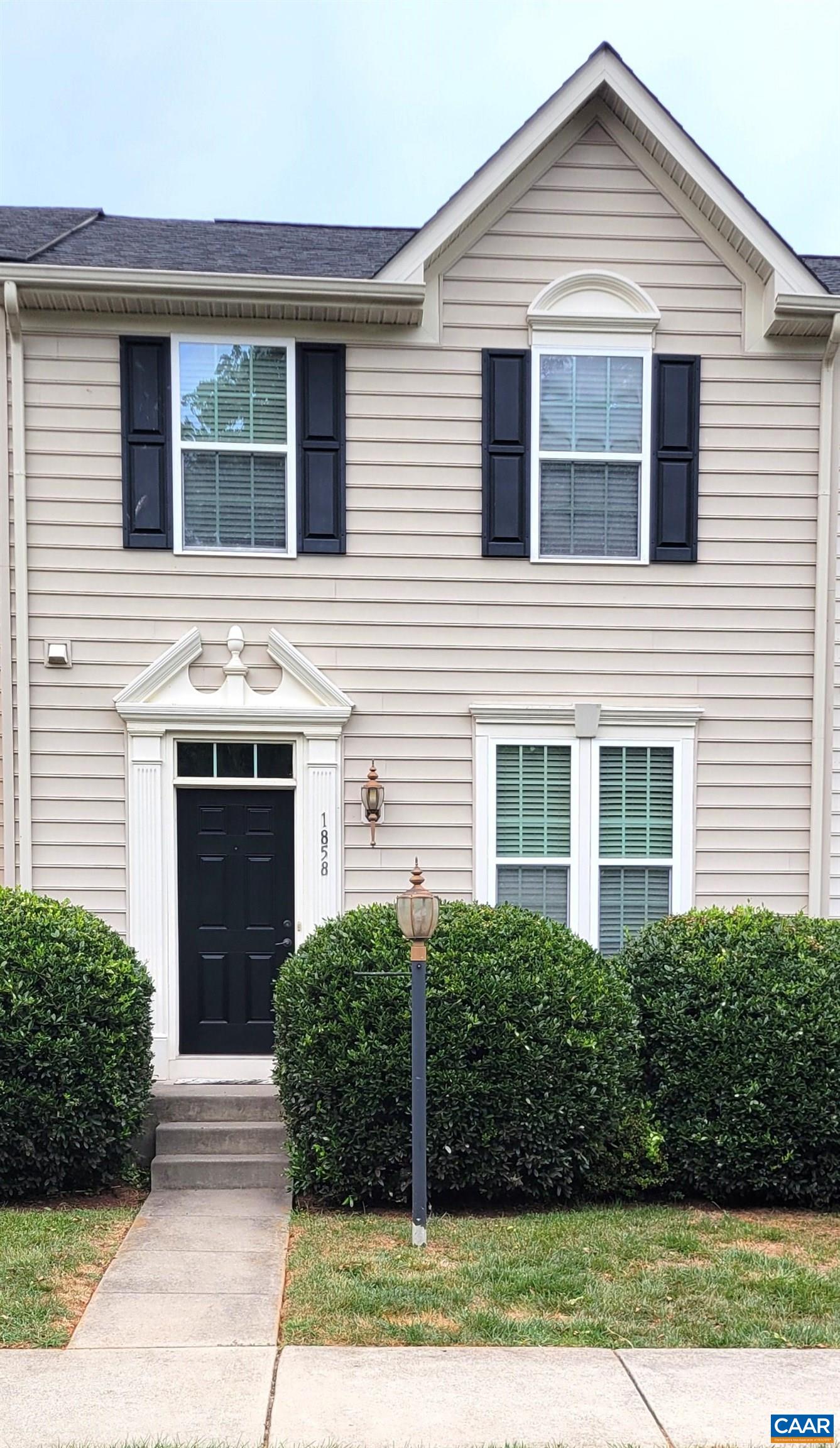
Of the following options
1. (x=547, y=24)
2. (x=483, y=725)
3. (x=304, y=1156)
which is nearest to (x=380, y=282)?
(x=483, y=725)

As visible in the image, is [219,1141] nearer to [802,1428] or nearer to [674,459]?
[802,1428]

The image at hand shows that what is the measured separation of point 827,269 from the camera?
29.9 feet

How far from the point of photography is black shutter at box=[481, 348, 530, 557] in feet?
25.0

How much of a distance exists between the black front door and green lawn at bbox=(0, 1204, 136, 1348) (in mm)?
1545

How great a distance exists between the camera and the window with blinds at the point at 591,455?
7707 mm

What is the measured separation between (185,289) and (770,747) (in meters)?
5.30

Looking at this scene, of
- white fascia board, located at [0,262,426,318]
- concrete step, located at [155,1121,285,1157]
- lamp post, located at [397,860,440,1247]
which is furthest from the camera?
white fascia board, located at [0,262,426,318]

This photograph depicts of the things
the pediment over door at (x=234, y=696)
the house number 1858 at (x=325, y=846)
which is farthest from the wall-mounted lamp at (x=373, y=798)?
the pediment over door at (x=234, y=696)

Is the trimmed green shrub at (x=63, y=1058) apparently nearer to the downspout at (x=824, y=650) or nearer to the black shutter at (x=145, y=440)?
the black shutter at (x=145, y=440)

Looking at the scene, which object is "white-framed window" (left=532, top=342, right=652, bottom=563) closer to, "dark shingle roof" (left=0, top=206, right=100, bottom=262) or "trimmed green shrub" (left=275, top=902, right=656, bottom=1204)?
"trimmed green shrub" (left=275, top=902, right=656, bottom=1204)

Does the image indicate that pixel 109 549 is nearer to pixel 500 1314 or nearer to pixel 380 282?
pixel 380 282

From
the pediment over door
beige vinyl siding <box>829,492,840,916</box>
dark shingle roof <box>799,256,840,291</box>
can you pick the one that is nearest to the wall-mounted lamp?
the pediment over door

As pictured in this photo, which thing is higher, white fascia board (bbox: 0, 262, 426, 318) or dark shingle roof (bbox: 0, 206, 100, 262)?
dark shingle roof (bbox: 0, 206, 100, 262)

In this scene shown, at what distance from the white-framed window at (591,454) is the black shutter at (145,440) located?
2.66 metres
